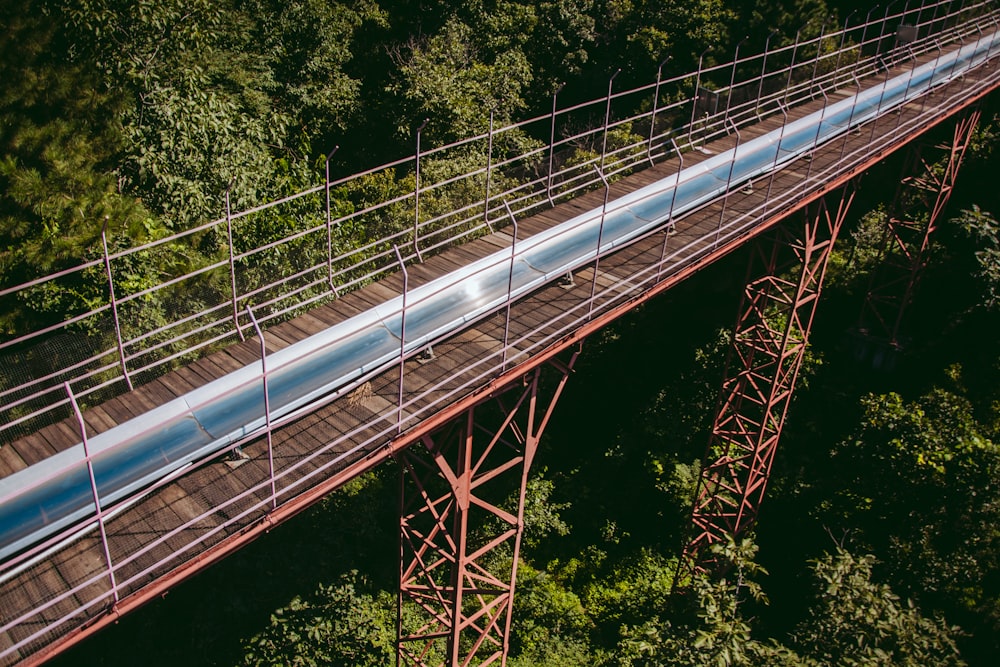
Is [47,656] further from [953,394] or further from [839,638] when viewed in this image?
[953,394]

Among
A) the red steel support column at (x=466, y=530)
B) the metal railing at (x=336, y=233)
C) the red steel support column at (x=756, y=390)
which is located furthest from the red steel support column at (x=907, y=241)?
the red steel support column at (x=466, y=530)

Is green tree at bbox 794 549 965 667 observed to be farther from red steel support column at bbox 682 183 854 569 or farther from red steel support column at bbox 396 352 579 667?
red steel support column at bbox 396 352 579 667

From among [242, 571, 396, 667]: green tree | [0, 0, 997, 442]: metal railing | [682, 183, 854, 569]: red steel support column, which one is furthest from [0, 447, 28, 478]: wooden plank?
[682, 183, 854, 569]: red steel support column

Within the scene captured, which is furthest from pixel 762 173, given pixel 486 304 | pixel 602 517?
pixel 602 517

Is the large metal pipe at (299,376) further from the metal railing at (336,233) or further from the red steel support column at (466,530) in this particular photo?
the red steel support column at (466,530)

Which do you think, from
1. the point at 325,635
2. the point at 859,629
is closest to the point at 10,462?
the point at 325,635
